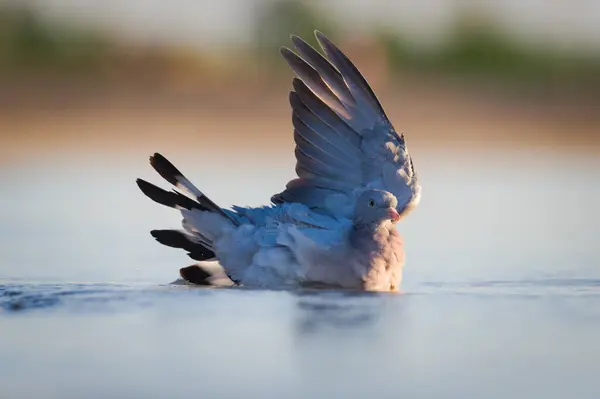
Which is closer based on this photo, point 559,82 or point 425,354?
point 425,354

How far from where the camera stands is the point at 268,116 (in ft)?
54.8

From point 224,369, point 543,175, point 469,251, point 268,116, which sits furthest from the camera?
point 268,116

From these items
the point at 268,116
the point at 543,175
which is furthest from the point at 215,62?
the point at 543,175

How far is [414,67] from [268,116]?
2134mm

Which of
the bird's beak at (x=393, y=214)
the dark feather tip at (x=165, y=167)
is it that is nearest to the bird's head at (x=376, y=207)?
the bird's beak at (x=393, y=214)

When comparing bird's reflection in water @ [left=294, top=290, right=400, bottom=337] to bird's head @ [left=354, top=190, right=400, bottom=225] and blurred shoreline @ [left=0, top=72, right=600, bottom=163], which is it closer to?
bird's head @ [left=354, top=190, right=400, bottom=225]

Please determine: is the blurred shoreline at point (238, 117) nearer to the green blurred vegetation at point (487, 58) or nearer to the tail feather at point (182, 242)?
the green blurred vegetation at point (487, 58)

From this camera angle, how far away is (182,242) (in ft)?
25.8

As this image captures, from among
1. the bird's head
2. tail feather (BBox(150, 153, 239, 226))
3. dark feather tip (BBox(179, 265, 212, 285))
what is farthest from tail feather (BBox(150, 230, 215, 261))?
the bird's head

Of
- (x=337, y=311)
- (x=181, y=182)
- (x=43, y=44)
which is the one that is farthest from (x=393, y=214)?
(x=43, y=44)

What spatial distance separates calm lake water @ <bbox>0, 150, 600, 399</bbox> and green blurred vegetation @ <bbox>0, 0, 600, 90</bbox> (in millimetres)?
6400

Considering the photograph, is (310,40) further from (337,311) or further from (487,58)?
(337,311)

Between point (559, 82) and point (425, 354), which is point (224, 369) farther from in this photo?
point (559, 82)

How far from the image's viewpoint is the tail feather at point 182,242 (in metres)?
7.83
